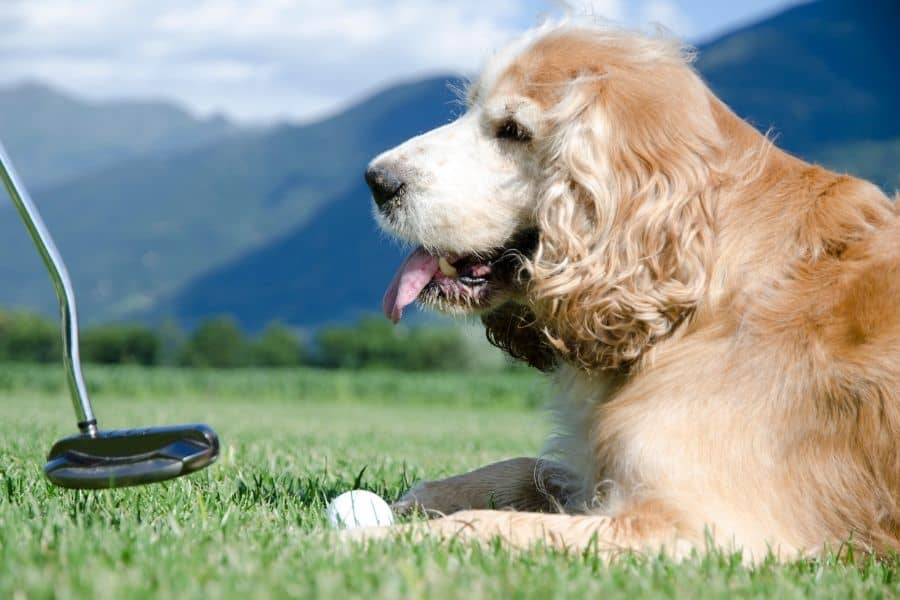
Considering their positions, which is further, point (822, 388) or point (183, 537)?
point (822, 388)

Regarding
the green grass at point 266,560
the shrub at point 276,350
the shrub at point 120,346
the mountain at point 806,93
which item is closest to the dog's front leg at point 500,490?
the green grass at point 266,560

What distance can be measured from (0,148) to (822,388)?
280 cm

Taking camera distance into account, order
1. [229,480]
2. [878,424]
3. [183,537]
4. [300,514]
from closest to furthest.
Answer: [183,537] < [878,424] < [300,514] < [229,480]

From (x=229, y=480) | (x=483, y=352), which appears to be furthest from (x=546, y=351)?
A: (x=483, y=352)

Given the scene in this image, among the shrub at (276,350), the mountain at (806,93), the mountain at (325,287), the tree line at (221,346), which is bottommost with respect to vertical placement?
the mountain at (325,287)

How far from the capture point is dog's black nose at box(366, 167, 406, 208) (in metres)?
3.90

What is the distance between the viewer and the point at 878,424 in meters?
2.98

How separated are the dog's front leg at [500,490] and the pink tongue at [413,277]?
70cm

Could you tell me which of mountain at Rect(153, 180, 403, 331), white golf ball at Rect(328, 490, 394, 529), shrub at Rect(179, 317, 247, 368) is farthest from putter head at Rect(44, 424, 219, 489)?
mountain at Rect(153, 180, 403, 331)

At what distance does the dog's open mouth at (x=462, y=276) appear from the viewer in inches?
153

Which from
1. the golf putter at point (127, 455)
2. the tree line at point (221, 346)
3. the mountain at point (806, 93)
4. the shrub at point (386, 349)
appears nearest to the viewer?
the golf putter at point (127, 455)

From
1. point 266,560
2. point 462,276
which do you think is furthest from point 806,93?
point 266,560

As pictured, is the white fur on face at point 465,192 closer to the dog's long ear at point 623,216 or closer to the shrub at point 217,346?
the dog's long ear at point 623,216

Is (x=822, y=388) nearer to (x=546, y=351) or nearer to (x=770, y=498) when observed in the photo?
(x=770, y=498)
